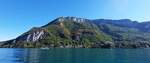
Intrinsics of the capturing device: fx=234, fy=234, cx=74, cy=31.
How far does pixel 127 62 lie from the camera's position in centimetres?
10219

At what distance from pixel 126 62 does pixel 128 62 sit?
33.9 inches

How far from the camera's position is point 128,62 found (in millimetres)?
102062

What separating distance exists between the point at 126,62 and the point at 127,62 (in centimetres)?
45

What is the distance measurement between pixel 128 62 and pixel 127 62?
43cm
